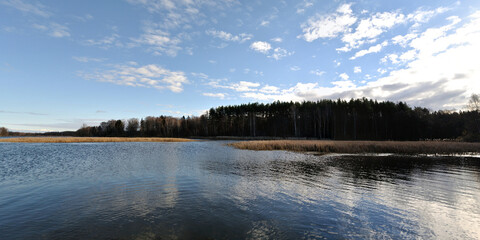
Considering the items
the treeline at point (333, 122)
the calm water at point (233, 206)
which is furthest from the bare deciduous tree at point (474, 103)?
the calm water at point (233, 206)

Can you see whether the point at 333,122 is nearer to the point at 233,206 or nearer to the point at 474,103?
the point at 474,103

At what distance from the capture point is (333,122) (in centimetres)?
8431

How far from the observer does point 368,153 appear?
3672 cm

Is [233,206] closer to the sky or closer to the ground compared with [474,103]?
closer to the ground

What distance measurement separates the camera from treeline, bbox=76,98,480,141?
251 ft

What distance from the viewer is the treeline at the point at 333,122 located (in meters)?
76.4

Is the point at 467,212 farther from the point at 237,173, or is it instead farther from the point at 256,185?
the point at 237,173

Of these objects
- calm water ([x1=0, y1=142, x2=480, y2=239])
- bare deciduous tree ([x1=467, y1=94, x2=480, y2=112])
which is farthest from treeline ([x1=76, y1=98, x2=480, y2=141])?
calm water ([x1=0, y1=142, x2=480, y2=239])

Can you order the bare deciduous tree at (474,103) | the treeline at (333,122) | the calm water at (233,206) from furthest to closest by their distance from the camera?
the treeline at (333,122) → the bare deciduous tree at (474,103) → the calm water at (233,206)

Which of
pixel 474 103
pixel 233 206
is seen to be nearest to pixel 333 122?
pixel 474 103

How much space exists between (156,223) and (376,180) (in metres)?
16.0

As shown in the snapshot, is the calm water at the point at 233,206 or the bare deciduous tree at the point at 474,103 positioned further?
the bare deciduous tree at the point at 474,103

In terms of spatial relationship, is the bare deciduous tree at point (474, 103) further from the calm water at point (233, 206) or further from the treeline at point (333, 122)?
the calm water at point (233, 206)

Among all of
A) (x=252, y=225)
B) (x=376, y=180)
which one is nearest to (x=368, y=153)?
(x=376, y=180)
